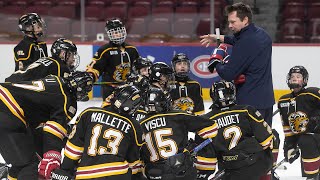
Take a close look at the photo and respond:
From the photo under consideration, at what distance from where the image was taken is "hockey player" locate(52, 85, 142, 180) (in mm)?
3467

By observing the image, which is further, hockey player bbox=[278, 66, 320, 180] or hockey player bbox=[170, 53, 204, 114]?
hockey player bbox=[170, 53, 204, 114]

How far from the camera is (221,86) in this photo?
4.00m

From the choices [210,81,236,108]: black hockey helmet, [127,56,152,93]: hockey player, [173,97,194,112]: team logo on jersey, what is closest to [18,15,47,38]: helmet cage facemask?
[127,56,152,93]: hockey player

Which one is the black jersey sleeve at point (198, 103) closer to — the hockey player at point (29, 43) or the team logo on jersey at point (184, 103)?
the team logo on jersey at point (184, 103)

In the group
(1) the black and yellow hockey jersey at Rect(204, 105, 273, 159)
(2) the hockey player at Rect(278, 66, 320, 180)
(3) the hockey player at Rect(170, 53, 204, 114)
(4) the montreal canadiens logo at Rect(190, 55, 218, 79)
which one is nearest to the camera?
(1) the black and yellow hockey jersey at Rect(204, 105, 273, 159)

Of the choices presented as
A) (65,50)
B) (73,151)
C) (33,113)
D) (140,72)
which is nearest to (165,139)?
(73,151)

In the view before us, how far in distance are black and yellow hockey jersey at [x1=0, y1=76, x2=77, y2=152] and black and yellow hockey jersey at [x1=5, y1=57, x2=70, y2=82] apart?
510 millimetres

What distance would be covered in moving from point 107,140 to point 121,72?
8.09ft

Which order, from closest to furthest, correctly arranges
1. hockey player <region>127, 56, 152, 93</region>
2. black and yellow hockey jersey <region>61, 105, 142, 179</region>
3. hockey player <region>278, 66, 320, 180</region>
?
black and yellow hockey jersey <region>61, 105, 142, 179</region>
hockey player <region>278, 66, 320, 180</region>
hockey player <region>127, 56, 152, 93</region>

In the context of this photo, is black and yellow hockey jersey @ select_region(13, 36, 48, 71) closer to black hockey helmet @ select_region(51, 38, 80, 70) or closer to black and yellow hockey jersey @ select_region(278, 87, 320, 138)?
black hockey helmet @ select_region(51, 38, 80, 70)

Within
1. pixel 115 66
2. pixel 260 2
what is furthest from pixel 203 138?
pixel 260 2

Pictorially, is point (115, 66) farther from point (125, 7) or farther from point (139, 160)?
point (125, 7)

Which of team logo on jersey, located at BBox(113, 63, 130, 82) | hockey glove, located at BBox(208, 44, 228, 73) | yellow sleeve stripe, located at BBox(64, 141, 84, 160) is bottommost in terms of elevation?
yellow sleeve stripe, located at BBox(64, 141, 84, 160)

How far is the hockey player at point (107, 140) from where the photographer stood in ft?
11.4
